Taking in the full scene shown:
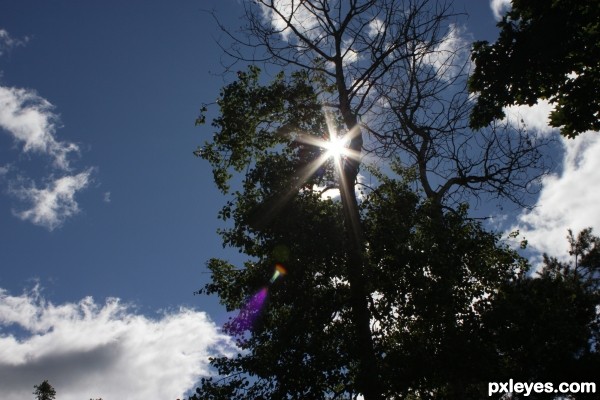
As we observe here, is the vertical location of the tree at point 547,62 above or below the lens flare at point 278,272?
above

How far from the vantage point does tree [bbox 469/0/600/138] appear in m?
11.7

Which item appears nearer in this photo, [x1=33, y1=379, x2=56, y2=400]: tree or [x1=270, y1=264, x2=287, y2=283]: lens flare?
[x1=270, y1=264, x2=287, y2=283]: lens flare

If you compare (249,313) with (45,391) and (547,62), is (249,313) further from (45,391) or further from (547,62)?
(45,391)

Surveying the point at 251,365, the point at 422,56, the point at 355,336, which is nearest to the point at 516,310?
the point at 355,336

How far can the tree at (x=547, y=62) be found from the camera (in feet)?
38.2

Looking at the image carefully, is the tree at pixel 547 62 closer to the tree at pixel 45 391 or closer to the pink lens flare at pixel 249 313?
the pink lens flare at pixel 249 313

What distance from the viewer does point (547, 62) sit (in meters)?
12.3

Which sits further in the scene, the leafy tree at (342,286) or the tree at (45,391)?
the tree at (45,391)

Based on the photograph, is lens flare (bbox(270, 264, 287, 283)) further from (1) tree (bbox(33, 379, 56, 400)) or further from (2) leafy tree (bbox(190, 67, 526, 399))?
(1) tree (bbox(33, 379, 56, 400))

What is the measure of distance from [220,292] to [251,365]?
2.36 metres

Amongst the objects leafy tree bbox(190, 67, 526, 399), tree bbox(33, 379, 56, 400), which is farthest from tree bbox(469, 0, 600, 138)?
tree bbox(33, 379, 56, 400)

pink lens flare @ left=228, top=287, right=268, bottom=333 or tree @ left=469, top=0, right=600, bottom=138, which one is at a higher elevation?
tree @ left=469, top=0, right=600, bottom=138

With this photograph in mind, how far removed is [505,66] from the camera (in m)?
12.9

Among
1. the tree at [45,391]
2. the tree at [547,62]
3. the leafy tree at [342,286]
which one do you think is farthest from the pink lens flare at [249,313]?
the tree at [45,391]
